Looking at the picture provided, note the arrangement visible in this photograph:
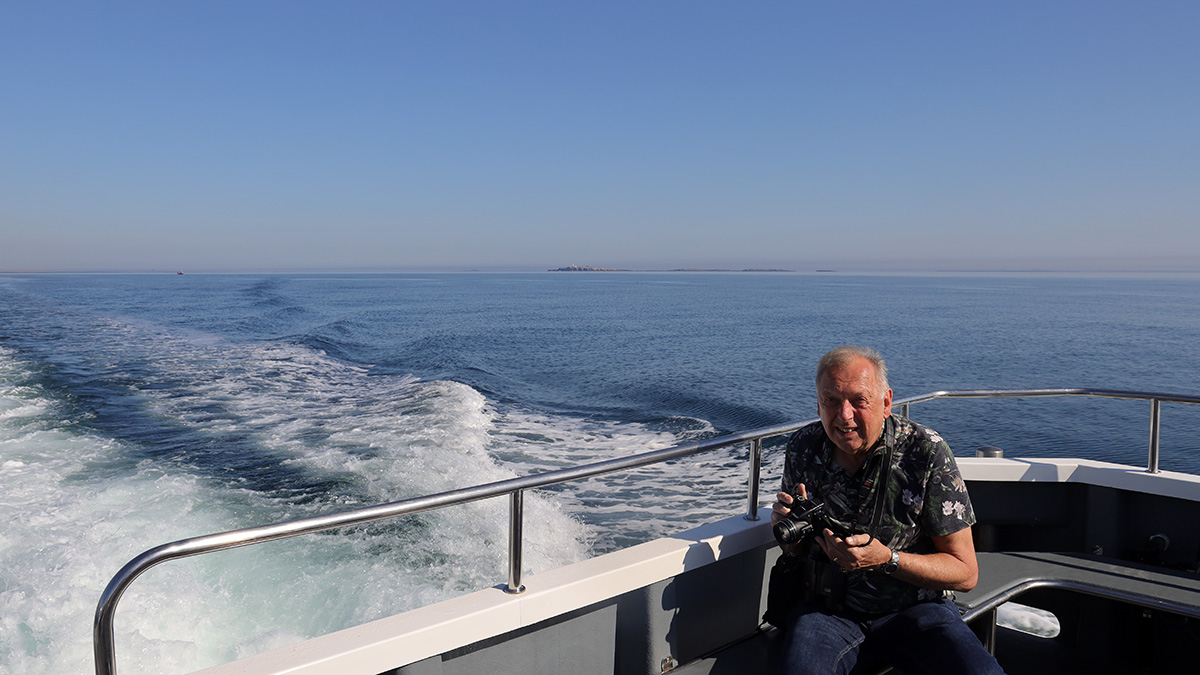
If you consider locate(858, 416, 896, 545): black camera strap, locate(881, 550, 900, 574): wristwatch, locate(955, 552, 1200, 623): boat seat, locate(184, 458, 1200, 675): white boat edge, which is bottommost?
locate(955, 552, 1200, 623): boat seat

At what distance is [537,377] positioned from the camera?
19.4 m

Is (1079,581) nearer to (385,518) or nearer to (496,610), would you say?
(496,610)

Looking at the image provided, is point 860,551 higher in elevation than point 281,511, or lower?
higher

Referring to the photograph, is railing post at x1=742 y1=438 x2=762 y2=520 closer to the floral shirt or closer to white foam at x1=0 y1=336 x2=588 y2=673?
the floral shirt

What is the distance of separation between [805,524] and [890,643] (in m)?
0.53

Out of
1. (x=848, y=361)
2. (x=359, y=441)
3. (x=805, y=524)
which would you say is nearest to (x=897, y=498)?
(x=805, y=524)

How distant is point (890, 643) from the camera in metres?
2.34

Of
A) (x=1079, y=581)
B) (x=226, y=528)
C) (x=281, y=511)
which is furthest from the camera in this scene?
(x=281, y=511)

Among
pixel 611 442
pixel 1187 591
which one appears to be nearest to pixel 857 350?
pixel 1187 591

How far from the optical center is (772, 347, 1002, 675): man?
2213 mm

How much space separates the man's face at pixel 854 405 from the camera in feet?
7.54

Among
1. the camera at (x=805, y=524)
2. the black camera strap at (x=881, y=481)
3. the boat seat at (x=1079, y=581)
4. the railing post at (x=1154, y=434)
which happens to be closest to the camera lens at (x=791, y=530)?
the camera at (x=805, y=524)

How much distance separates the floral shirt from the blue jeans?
0.19 ft

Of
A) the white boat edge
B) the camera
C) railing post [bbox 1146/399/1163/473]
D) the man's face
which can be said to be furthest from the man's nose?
railing post [bbox 1146/399/1163/473]
